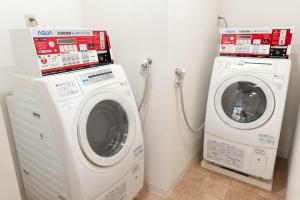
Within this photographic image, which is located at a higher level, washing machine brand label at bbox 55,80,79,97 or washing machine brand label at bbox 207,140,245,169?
washing machine brand label at bbox 55,80,79,97

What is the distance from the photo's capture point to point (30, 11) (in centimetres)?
132

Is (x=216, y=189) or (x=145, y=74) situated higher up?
(x=145, y=74)

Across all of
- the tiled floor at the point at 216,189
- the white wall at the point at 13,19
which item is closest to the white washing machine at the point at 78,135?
the white wall at the point at 13,19

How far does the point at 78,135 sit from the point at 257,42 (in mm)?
1461

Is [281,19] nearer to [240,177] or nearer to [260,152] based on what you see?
[260,152]

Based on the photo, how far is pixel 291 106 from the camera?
6.39 ft

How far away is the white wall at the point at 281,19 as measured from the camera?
1808 mm

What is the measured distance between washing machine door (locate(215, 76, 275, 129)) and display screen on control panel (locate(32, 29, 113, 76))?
0.95 metres

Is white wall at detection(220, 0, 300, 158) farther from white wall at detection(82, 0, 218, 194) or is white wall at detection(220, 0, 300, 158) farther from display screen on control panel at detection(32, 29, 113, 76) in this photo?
display screen on control panel at detection(32, 29, 113, 76)

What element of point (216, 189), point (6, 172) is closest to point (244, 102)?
point (216, 189)

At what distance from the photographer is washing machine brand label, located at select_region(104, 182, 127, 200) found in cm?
118

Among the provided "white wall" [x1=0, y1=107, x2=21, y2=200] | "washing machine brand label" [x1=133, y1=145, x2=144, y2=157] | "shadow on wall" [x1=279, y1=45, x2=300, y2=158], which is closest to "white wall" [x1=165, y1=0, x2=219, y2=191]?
"washing machine brand label" [x1=133, y1=145, x2=144, y2=157]

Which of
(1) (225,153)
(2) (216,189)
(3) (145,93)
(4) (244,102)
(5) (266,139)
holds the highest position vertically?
(3) (145,93)

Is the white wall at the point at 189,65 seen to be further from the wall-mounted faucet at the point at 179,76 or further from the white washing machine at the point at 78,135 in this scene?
the white washing machine at the point at 78,135
